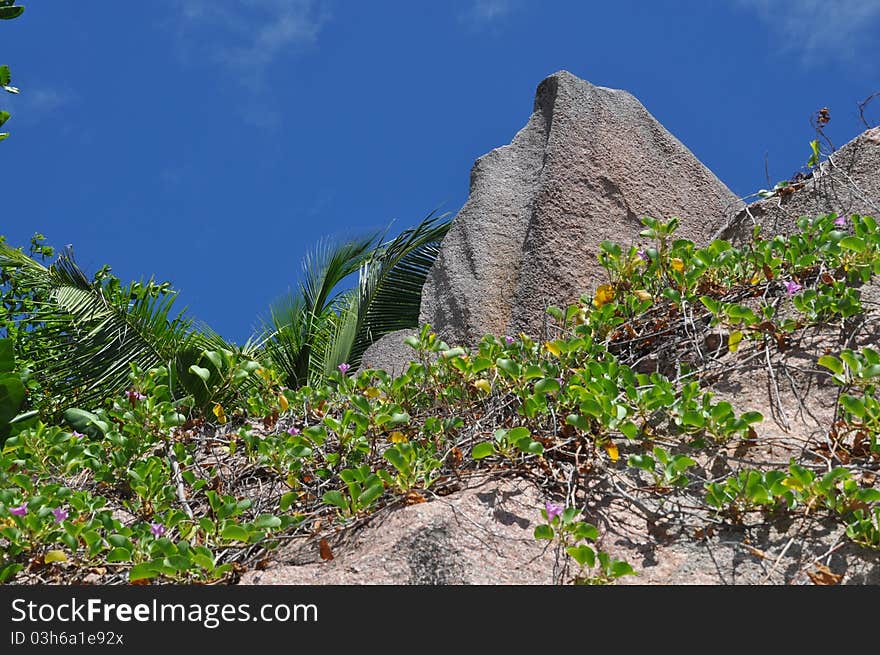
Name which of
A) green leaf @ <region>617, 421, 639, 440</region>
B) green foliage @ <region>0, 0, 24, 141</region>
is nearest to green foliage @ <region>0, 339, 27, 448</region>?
green foliage @ <region>0, 0, 24, 141</region>

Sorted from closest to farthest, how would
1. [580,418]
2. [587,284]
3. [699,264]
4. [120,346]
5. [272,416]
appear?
1. [580,418]
2. [699,264]
3. [272,416]
4. [587,284]
5. [120,346]

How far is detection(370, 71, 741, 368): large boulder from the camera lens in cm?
468

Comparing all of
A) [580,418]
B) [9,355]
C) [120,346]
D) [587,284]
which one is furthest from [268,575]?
[120,346]

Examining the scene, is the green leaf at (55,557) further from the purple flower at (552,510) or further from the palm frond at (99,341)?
the palm frond at (99,341)

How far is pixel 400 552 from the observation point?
248cm

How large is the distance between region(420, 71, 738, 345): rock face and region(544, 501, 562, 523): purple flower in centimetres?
197

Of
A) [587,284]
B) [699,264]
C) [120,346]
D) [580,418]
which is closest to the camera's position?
[580,418]

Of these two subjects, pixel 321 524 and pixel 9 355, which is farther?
pixel 9 355

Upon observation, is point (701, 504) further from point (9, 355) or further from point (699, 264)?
point (9, 355)

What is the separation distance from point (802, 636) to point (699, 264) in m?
1.91

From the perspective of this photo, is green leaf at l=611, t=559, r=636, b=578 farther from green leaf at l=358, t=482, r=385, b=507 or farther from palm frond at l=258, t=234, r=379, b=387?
palm frond at l=258, t=234, r=379, b=387

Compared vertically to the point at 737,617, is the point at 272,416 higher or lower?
Answer: higher

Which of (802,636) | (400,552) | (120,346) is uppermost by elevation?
(120,346)

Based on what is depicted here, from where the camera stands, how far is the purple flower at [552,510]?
98.3 inches
